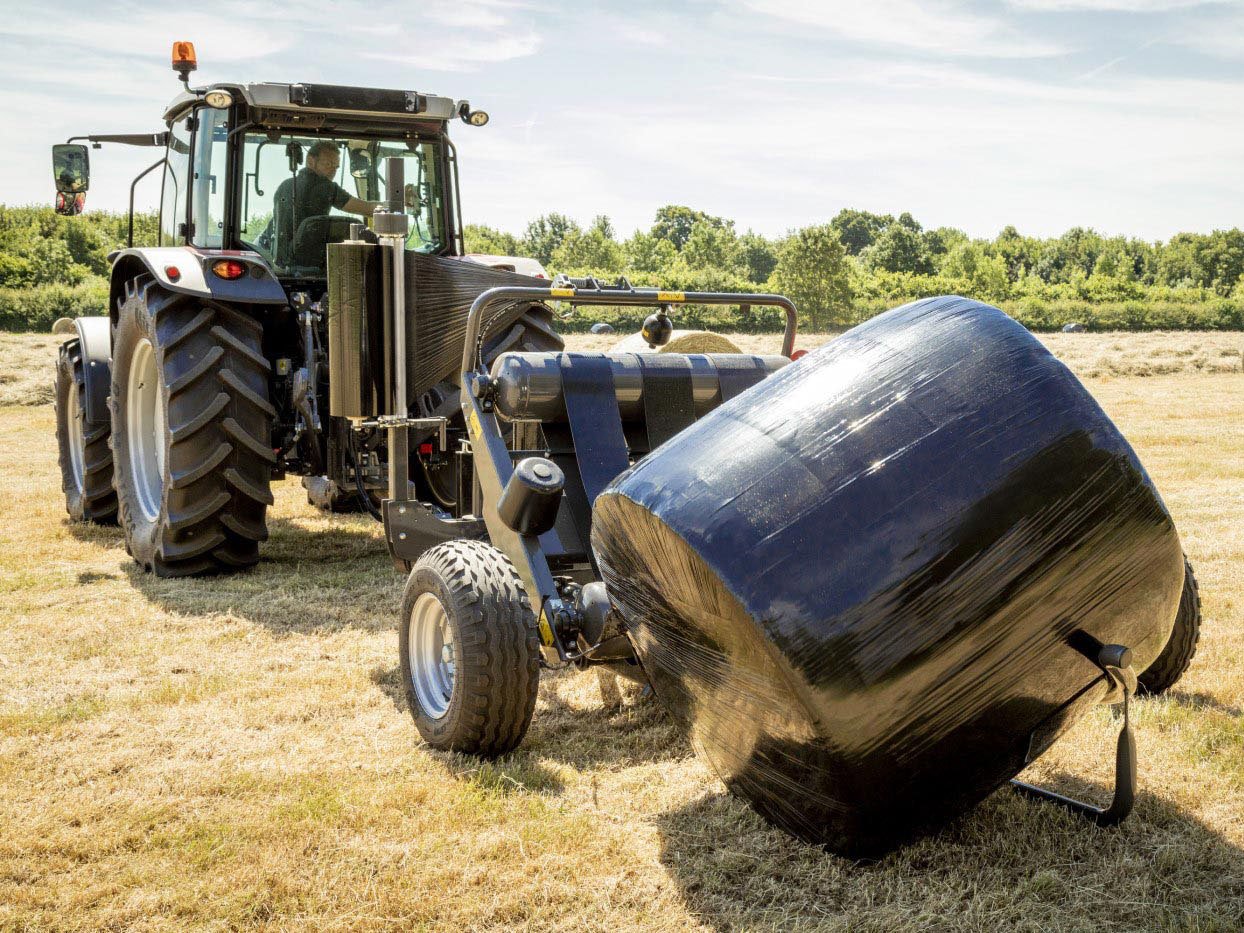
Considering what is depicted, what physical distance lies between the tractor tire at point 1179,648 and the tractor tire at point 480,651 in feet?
5.89

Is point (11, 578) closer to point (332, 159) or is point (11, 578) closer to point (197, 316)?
point (197, 316)

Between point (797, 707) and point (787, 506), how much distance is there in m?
0.36

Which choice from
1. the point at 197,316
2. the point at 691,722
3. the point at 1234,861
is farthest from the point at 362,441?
the point at 1234,861

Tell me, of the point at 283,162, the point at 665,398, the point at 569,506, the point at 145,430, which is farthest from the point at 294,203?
the point at 569,506

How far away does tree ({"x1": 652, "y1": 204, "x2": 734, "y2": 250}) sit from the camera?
86.5m

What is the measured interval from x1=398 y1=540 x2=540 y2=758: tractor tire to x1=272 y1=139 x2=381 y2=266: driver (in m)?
2.95

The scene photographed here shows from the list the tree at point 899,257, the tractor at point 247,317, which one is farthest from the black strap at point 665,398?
the tree at point 899,257

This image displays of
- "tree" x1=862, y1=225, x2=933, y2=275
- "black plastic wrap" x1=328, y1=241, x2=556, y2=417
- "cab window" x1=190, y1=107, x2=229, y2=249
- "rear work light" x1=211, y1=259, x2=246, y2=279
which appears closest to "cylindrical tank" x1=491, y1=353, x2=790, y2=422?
"black plastic wrap" x1=328, y1=241, x2=556, y2=417

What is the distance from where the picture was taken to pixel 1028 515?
2.08 metres

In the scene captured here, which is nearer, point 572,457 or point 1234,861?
point 1234,861

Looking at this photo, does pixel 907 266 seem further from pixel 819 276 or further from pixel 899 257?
pixel 819 276

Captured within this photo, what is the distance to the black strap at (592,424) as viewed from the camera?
12.0 feet

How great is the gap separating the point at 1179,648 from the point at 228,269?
411 cm

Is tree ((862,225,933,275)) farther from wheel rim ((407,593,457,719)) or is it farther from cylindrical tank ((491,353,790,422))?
wheel rim ((407,593,457,719))
